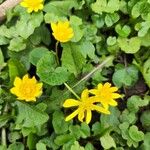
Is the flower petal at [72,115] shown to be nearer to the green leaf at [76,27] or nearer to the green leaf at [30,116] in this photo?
the green leaf at [30,116]

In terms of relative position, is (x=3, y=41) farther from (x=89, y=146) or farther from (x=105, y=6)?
(x=89, y=146)

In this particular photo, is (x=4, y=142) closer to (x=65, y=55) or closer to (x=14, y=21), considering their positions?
(x=65, y=55)

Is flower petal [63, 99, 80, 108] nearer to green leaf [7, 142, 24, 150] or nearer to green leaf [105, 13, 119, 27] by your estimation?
green leaf [7, 142, 24, 150]

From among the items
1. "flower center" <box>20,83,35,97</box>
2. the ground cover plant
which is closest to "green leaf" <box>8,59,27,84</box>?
the ground cover plant

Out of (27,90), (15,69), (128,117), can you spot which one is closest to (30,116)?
(27,90)

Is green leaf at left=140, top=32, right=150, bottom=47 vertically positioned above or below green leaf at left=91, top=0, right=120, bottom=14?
below

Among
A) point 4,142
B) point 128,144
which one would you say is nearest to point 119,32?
point 128,144
